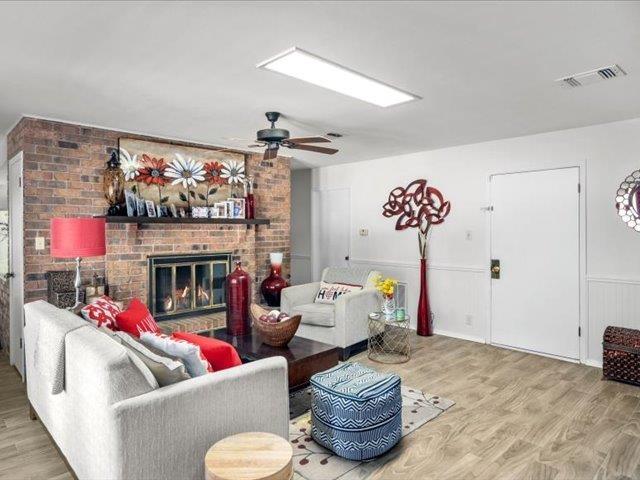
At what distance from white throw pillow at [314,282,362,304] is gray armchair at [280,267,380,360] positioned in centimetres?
8

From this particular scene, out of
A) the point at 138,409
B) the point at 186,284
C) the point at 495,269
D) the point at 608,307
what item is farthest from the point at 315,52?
the point at 608,307

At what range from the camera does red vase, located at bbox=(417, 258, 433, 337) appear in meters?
5.11

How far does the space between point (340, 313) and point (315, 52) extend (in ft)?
8.40

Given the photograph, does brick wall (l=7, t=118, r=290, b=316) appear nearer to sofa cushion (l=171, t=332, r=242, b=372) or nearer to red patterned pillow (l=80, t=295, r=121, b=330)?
red patterned pillow (l=80, t=295, r=121, b=330)

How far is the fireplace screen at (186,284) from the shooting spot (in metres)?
4.46

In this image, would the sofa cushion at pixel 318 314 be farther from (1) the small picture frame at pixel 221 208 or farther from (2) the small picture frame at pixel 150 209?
(2) the small picture frame at pixel 150 209

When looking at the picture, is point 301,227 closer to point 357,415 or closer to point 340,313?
point 340,313

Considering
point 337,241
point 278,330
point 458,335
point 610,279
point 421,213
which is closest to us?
point 278,330

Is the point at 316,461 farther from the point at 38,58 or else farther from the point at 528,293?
the point at 528,293

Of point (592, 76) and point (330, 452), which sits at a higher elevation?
point (592, 76)

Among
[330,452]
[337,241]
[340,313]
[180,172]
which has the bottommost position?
[330,452]

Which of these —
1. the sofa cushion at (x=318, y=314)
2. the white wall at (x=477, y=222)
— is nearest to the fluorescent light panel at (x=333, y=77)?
the white wall at (x=477, y=222)

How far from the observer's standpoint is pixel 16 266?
393 centimetres

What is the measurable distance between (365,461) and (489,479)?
2.17ft
